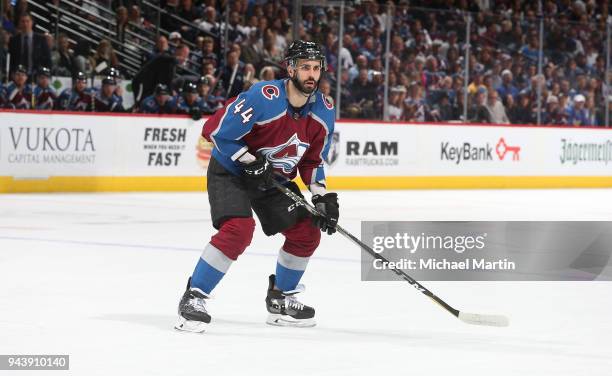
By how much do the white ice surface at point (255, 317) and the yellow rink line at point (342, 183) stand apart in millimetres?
3376

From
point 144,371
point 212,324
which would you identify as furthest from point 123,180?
point 144,371

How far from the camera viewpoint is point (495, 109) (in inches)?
551

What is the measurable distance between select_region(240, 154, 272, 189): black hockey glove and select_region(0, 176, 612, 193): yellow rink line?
284 inches

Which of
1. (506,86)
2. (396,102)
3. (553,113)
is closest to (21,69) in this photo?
(396,102)

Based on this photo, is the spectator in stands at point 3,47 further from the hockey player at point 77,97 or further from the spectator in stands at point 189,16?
the spectator in stands at point 189,16

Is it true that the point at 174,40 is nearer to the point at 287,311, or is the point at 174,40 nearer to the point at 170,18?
the point at 170,18

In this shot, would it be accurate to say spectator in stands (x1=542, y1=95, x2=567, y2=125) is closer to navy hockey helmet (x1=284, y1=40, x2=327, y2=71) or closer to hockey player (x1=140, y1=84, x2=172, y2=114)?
hockey player (x1=140, y1=84, x2=172, y2=114)

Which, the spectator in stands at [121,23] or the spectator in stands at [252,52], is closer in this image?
the spectator in stands at [121,23]

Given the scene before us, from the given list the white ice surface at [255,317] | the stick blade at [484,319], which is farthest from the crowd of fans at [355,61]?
the stick blade at [484,319]

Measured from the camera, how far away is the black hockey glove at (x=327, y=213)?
14.3 feet

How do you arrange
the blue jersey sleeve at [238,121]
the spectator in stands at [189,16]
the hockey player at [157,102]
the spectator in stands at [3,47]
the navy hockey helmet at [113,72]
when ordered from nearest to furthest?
the blue jersey sleeve at [238,121] → the spectator in stands at [3,47] → the navy hockey helmet at [113,72] → the hockey player at [157,102] → the spectator in stands at [189,16]

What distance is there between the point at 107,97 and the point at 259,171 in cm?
754

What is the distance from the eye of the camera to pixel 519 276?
5895mm

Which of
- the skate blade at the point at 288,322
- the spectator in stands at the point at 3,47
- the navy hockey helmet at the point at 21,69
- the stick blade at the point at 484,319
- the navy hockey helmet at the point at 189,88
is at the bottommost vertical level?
the skate blade at the point at 288,322
